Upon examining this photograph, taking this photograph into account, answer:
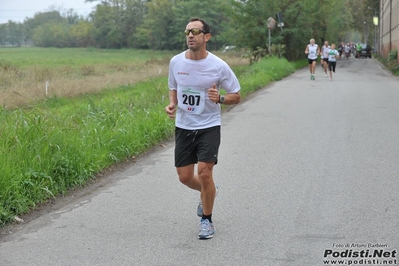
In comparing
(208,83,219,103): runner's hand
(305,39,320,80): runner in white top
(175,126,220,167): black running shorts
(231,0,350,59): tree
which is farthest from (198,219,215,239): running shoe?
(231,0,350,59): tree

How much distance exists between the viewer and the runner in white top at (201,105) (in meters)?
5.84

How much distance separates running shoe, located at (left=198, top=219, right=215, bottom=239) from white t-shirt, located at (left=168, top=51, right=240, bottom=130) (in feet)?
Result: 2.85

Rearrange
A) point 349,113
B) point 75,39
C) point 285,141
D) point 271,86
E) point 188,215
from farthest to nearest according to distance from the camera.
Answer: point 75,39
point 271,86
point 349,113
point 285,141
point 188,215

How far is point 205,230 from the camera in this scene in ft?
19.1

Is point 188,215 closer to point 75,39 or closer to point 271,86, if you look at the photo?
point 271,86

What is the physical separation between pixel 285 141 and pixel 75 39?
97.0 m

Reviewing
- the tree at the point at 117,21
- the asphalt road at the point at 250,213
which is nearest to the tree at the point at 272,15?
the asphalt road at the point at 250,213

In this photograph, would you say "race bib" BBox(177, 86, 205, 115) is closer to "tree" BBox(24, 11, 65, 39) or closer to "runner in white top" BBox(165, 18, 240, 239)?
"runner in white top" BBox(165, 18, 240, 239)

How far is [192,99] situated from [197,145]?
0.43m

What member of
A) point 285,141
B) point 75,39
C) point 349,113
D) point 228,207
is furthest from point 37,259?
point 75,39

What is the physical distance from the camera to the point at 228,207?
23.0ft

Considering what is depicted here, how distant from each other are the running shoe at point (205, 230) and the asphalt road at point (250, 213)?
2.5 inches

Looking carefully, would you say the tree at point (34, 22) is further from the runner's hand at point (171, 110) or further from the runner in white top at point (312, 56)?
the runner's hand at point (171, 110)

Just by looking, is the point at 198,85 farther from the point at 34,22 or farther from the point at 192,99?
the point at 34,22
